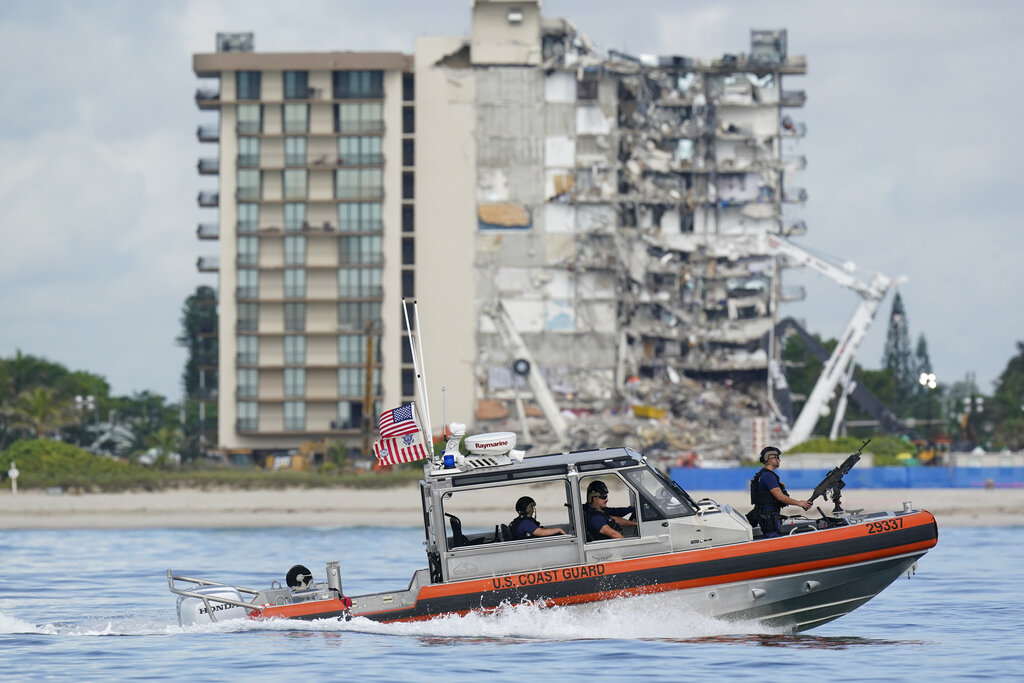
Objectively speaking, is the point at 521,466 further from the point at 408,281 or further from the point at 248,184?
the point at 248,184

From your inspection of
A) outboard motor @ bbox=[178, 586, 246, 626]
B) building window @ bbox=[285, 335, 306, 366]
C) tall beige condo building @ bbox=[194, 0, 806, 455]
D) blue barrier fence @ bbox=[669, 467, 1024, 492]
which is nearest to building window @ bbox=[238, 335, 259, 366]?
tall beige condo building @ bbox=[194, 0, 806, 455]

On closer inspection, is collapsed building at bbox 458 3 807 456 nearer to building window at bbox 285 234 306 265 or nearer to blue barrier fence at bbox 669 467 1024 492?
building window at bbox 285 234 306 265

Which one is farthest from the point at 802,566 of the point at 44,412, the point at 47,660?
the point at 44,412

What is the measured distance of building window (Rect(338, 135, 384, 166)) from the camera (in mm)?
91688

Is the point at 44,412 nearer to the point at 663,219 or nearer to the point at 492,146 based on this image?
the point at 492,146

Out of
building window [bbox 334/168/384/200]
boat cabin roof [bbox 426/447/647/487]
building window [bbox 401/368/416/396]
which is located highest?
building window [bbox 334/168/384/200]

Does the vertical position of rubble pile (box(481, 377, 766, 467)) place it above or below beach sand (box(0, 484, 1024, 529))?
above

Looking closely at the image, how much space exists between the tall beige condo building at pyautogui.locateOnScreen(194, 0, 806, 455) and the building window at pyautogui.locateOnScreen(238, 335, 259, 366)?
0.33ft

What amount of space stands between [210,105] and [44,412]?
23.0 m

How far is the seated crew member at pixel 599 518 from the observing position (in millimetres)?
19328

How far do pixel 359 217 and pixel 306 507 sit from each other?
35191 mm

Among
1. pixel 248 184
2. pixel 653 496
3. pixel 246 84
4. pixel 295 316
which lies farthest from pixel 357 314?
pixel 653 496

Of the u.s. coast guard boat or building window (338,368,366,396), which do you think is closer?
the u.s. coast guard boat

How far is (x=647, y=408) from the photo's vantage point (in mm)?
92375
